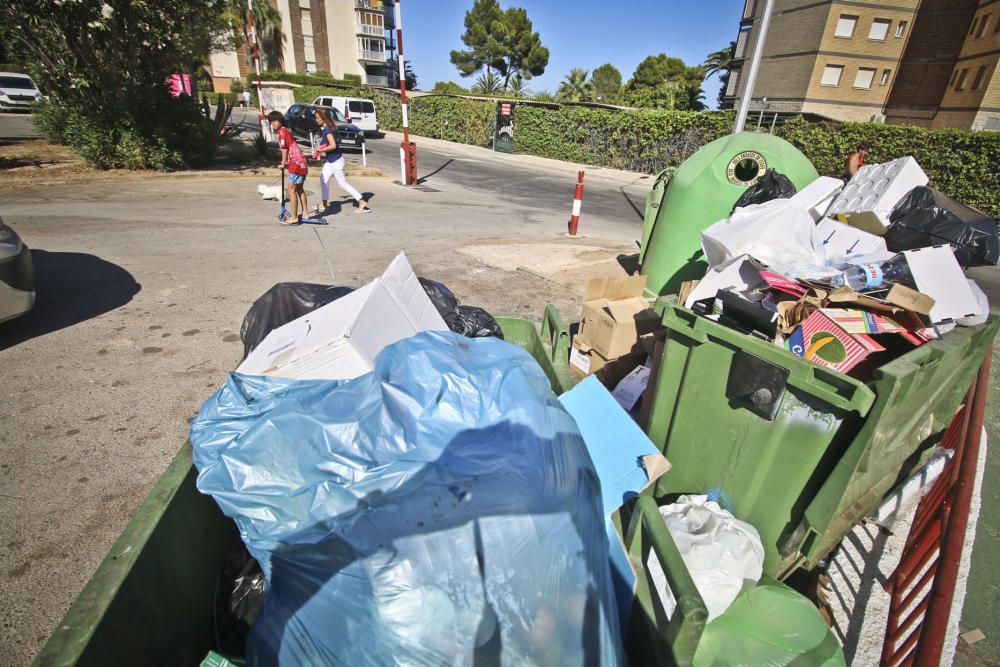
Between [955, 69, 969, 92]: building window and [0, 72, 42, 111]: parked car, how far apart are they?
47.5 m

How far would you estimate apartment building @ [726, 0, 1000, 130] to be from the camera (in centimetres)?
2569

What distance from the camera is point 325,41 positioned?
172 feet

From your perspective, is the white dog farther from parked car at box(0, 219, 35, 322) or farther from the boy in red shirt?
parked car at box(0, 219, 35, 322)

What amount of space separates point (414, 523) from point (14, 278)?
4538 millimetres

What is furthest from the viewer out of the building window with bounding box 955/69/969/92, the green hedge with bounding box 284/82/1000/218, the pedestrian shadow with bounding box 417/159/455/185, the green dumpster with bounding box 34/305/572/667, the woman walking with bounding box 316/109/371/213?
the building window with bounding box 955/69/969/92

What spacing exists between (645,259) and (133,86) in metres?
12.2

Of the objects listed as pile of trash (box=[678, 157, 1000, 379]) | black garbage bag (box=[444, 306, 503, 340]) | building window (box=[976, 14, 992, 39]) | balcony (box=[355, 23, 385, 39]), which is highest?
balcony (box=[355, 23, 385, 39])

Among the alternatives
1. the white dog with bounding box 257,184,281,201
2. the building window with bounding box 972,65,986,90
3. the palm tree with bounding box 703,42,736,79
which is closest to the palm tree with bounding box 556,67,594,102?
the palm tree with bounding box 703,42,736,79

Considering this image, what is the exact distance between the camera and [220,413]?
5.38ft

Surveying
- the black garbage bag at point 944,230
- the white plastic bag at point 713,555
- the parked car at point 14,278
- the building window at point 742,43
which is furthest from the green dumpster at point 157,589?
the building window at point 742,43

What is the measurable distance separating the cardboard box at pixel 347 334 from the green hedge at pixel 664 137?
16.1 metres

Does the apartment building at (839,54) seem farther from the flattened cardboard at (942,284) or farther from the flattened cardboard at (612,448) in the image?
the flattened cardboard at (612,448)

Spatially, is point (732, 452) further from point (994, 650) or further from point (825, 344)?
point (994, 650)

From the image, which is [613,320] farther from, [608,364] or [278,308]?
[278,308]
